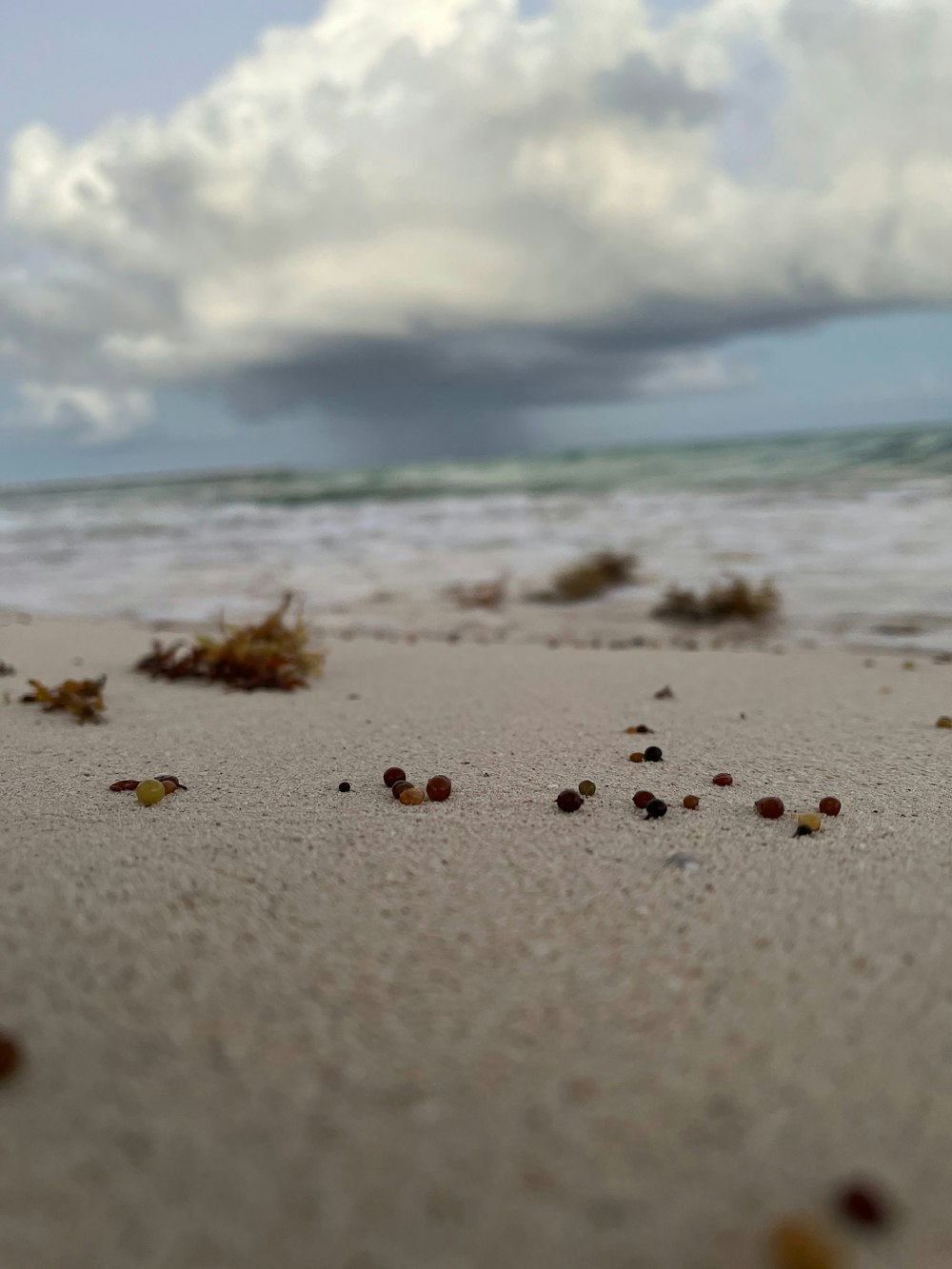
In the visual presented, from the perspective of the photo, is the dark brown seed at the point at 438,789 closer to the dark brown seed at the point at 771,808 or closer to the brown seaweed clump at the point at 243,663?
the dark brown seed at the point at 771,808

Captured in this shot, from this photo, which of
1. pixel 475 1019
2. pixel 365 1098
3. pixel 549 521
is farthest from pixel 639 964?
pixel 549 521

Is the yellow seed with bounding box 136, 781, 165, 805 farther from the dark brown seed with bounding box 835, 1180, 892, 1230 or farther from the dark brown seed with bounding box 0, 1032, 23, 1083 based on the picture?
the dark brown seed with bounding box 835, 1180, 892, 1230

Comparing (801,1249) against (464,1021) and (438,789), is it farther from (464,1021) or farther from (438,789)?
(438,789)

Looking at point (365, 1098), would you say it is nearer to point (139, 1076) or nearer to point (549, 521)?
point (139, 1076)

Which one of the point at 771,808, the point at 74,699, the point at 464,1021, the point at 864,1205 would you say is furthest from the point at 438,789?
the point at 74,699

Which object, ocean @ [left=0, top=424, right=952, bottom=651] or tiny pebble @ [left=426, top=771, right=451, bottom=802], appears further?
ocean @ [left=0, top=424, right=952, bottom=651]

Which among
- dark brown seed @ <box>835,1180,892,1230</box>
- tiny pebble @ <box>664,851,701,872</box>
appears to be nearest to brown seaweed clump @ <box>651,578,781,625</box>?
tiny pebble @ <box>664,851,701,872</box>

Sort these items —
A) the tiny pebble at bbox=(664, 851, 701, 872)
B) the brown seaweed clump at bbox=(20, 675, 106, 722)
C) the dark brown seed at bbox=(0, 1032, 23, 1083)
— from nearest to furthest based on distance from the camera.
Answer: the dark brown seed at bbox=(0, 1032, 23, 1083)
the tiny pebble at bbox=(664, 851, 701, 872)
the brown seaweed clump at bbox=(20, 675, 106, 722)

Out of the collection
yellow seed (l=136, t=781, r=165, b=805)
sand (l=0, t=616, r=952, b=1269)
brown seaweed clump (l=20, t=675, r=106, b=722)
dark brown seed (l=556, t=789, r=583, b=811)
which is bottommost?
sand (l=0, t=616, r=952, b=1269)
